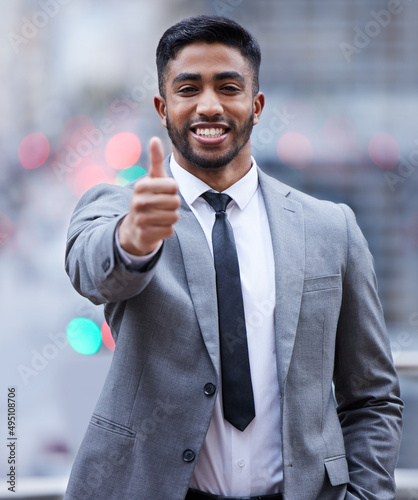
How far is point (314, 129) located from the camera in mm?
3703

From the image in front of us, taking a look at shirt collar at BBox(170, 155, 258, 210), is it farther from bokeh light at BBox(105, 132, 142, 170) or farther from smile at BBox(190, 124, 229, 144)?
bokeh light at BBox(105, 132, 142, 170)

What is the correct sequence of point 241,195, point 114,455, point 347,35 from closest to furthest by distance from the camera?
point 114,455, point 241,195, point 347,35

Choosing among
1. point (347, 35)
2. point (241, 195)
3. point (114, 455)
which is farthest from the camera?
point (347, 35)

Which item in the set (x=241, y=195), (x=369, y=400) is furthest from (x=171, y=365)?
(x=369, y=400)

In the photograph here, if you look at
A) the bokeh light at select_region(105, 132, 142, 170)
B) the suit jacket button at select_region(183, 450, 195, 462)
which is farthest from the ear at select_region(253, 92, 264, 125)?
the bokeh light at select_region(105, 132, 142, 170)

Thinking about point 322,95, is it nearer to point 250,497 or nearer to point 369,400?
point 369,400

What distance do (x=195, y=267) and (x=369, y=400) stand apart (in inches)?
27.8

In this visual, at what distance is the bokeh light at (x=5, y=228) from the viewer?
353 cm

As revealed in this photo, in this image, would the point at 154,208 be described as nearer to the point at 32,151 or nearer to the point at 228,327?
the point at 228,327

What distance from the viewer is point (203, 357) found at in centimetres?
164

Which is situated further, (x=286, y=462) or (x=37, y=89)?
(x=37, y=89)

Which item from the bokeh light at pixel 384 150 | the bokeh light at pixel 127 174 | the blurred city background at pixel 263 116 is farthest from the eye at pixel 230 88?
the bokeh light at pixel 384 150

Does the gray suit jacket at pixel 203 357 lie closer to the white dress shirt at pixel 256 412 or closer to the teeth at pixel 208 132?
the white dress shirt at pixel 256 412

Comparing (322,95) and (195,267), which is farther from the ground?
(322,95)
